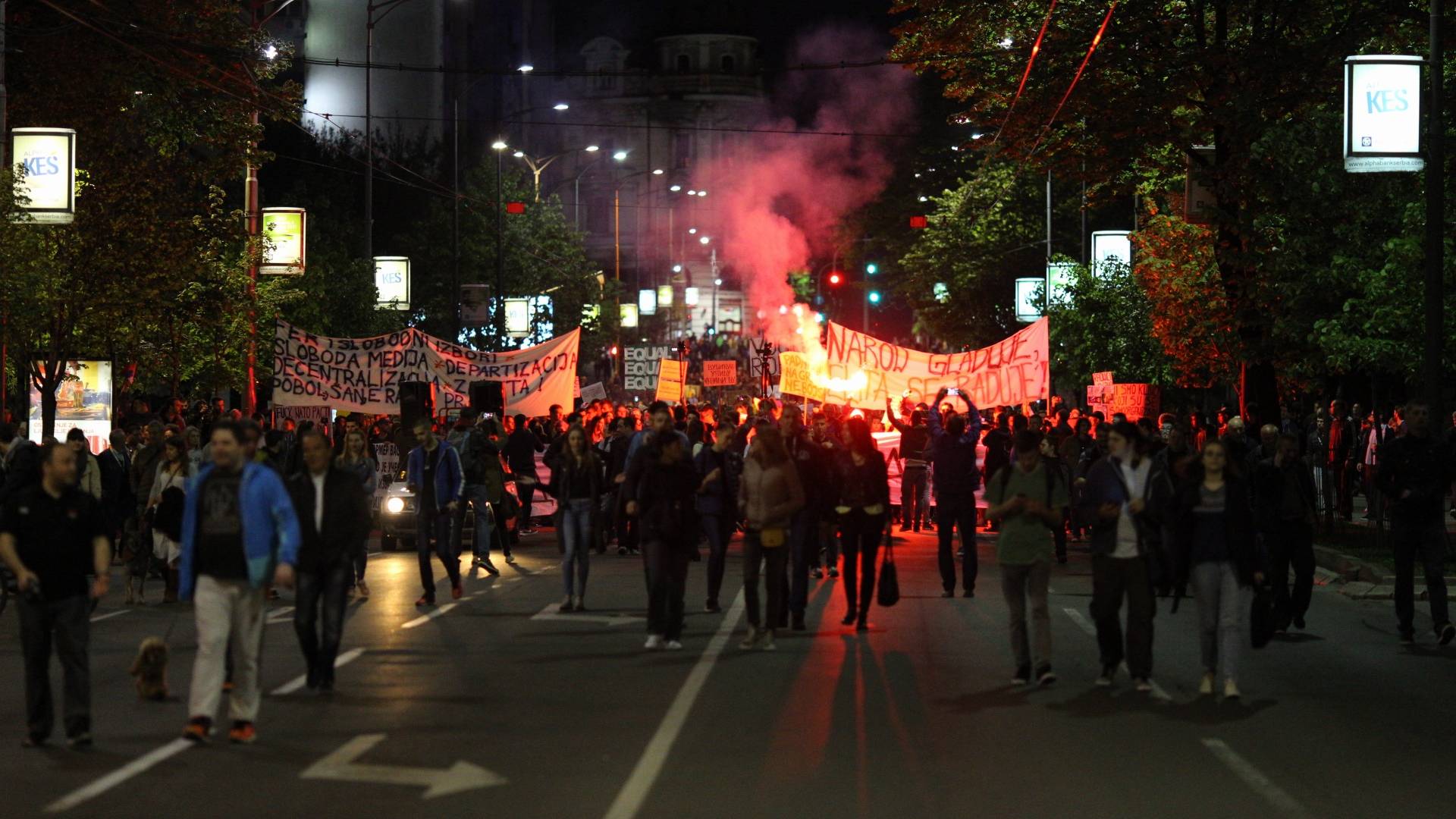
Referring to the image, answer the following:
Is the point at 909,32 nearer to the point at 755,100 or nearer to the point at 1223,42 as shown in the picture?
the point at 1223,42

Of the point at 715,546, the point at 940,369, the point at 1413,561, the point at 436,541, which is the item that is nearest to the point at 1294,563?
the point at 1413,561

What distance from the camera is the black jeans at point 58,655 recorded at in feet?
32.7

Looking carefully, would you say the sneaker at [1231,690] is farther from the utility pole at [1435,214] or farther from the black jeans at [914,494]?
the black jeans at [914,494]

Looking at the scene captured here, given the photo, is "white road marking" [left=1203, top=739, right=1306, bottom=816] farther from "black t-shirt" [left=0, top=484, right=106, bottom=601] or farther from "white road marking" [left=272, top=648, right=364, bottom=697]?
"black t-shirt" [left=0, top=484, right=106, bottom=601]

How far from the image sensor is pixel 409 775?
9.12 metres

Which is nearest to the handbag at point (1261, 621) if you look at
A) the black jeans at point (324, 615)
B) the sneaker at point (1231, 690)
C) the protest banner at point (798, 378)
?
the sneaker at point (1231, 690)

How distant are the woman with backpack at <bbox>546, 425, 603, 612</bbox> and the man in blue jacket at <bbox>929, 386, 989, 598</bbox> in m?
3.31

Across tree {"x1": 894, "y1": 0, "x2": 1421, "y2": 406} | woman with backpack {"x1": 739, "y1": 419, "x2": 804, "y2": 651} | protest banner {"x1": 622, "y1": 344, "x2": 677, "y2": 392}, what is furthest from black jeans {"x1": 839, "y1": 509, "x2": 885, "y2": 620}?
protest banner {"x1": 622, "y1": 344, "x2": 677, "y2": 392}

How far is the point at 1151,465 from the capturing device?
1225 cm

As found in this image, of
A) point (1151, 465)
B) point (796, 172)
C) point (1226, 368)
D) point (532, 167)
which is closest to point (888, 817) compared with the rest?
point (1151, 465)

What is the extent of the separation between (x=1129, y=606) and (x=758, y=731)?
2833 mm

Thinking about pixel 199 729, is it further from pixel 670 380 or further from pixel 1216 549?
pixel 670 380

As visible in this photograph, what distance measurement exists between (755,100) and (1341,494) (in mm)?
111807

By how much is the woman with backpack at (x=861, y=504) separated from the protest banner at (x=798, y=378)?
2056 centimetres
